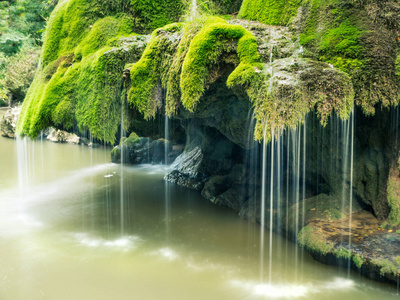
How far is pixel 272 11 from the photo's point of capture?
6617mm

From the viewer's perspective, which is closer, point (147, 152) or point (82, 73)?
point (82, 73)

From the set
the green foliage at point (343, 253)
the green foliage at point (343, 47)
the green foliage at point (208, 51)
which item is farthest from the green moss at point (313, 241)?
the green foliage at point (208, 51)

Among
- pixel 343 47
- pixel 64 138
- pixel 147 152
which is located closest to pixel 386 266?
pixel 343 47

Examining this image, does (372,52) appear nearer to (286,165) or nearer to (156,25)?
(286,165)

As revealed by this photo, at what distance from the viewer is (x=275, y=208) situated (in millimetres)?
7633

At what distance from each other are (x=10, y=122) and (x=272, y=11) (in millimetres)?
25451

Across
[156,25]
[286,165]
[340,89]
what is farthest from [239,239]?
[156,25]

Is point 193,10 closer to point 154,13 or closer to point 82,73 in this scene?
A: point 154,13

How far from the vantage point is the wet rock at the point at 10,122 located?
2540 centimetres

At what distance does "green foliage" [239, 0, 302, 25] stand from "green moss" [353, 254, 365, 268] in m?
4.60

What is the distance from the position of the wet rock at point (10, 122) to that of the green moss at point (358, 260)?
26.6 m

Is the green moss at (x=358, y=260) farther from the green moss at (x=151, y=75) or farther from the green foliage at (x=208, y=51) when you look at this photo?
the green moss at (x=151, y=75)

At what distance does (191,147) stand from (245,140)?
221 inches

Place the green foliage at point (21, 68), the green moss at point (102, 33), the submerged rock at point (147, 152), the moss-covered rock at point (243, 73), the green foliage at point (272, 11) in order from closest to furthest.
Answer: the moss-covered rock at point (243, 73) → the green foliage at point (272, 11) → the green moss at point (102, 33) → the submerged rock at point (147, 152) → the green foliage at point (21, 68)
